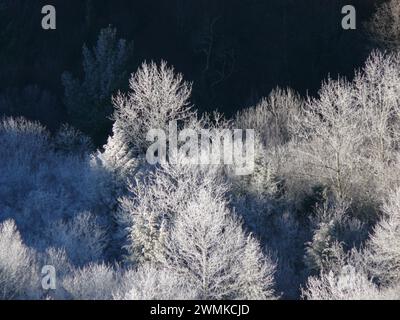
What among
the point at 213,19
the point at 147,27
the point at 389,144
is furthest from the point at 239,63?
the point at 389,144

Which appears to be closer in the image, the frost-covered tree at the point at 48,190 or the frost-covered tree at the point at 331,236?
the frost-covered tree at the point at 331,236

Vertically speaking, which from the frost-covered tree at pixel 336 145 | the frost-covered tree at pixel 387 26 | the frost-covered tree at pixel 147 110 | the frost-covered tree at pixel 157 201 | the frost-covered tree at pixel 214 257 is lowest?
the frost-covered tree at pixel 214 257

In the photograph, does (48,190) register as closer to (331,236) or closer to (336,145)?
(336,145)

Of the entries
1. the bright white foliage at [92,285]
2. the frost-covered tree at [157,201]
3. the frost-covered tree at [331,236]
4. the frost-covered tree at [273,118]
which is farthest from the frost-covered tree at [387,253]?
the frost-covered tree at [273,118]

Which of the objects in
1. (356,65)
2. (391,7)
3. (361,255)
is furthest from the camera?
(356,65)

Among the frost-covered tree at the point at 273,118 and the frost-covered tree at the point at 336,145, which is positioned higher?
the frost-covered tree at the point at 273,118

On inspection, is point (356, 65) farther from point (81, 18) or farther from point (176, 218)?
point (176, 218)

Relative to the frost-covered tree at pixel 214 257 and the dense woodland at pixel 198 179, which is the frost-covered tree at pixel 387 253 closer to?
the dense woodland at pixel 198 179
